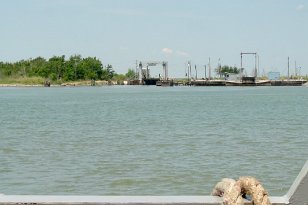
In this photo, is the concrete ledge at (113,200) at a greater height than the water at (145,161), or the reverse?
the concrete ledge at (113,200)

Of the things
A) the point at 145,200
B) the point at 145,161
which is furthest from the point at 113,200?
the point at 145,161

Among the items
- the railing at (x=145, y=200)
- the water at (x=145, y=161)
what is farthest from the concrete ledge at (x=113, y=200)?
the water at (x=145, y=161)

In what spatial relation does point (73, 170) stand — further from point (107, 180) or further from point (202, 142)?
point (202, 142)

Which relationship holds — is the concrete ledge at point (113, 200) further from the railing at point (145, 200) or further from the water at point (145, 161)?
the water at point (145, 161)

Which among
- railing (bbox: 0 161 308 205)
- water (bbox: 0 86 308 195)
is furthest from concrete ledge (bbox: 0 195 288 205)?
water (bbox: 0 86 308 195)

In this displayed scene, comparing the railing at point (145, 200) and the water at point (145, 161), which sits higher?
the railing at point (145, 200)

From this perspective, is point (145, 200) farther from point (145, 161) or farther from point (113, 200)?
point (145, 161)

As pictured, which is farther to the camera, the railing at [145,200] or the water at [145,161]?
the water at [145,161]

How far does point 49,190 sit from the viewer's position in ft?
52.5

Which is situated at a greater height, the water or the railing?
the railing

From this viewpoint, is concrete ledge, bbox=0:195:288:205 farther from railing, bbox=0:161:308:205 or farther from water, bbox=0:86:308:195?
water, bbox=0:86:308:195

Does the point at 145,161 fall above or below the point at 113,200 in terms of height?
below

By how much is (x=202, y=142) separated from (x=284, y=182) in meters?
14.3

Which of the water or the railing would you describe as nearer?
the railing
